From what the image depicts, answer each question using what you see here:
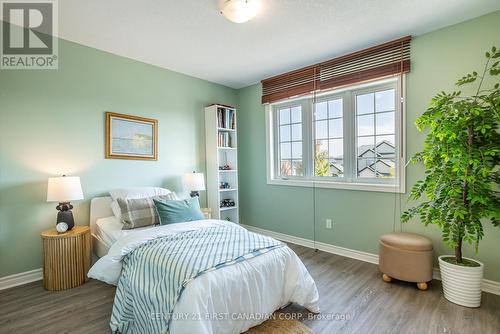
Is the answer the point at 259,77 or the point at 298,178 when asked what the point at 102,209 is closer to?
the point at 298,178

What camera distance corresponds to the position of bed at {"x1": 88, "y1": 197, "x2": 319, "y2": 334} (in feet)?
4.80

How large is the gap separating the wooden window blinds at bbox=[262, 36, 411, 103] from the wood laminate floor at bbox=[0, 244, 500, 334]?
2315 millimetres

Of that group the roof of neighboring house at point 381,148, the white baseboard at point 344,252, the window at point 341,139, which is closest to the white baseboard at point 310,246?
the white baseboard at point 344,252

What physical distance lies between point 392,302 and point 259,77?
3.37m

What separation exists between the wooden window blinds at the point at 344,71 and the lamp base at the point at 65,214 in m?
3.00

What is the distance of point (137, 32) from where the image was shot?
100 inches

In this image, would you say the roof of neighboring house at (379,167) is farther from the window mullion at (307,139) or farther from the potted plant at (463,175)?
the window mullion at (307,139)

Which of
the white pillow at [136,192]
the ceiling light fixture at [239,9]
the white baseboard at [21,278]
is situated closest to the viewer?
the ceiling light fixture at [239,9]

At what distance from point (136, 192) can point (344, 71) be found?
120 inches

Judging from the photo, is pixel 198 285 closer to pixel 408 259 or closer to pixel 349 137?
pixel 408 259

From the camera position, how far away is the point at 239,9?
6.82 ft

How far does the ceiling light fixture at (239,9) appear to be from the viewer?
6.65 ft

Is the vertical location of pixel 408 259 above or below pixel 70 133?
below

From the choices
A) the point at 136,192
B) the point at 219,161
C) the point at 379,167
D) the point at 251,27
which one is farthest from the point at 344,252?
the point at 251,27
